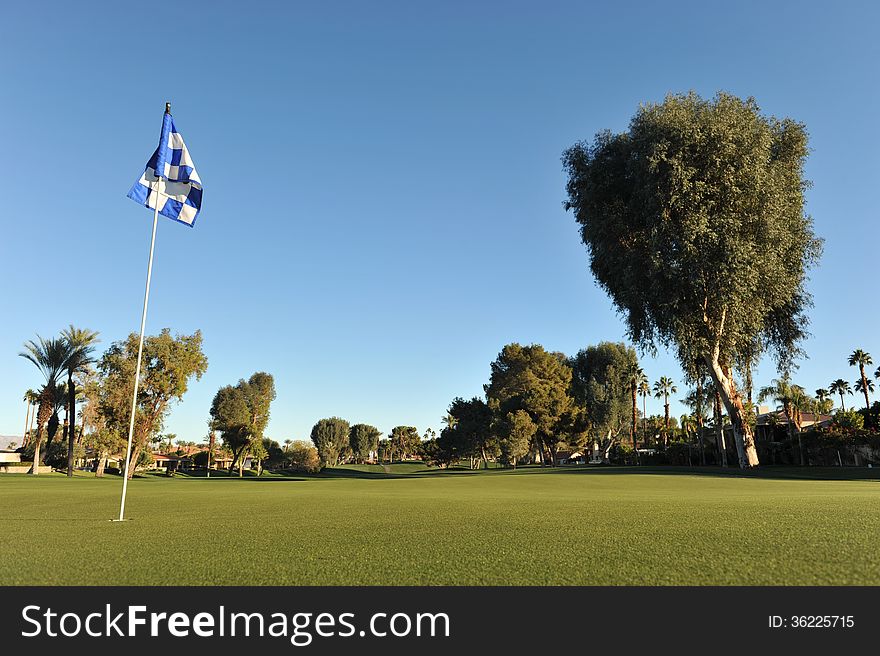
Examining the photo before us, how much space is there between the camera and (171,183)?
1212 cm

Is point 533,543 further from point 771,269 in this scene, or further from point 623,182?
point 623,182

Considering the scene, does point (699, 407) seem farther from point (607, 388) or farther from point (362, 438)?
point (362, 438)

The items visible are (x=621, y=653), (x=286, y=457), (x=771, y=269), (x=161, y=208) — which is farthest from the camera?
(x=286, y=457)

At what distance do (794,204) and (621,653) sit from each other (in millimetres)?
32244

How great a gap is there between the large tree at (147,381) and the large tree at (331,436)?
66.3 m

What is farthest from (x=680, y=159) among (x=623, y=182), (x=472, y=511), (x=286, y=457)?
(x=286, y=457)

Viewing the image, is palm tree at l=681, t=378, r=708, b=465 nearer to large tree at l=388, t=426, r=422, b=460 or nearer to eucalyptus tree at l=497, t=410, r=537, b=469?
eucalyptus tree at l=497, t=410, r=537, b=469

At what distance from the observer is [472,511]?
940 cm

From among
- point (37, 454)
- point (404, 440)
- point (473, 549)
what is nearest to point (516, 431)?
point (37, 454)

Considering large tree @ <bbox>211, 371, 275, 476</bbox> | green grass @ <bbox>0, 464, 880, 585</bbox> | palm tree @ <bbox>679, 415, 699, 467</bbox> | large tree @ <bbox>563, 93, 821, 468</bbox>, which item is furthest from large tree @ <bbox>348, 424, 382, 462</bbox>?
green grass @ <bbox>0, 464, 880, 585</bbox>

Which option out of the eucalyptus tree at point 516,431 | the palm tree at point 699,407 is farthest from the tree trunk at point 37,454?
the palm tree at point 699,407

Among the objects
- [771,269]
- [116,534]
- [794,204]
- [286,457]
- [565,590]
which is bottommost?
[286,457]

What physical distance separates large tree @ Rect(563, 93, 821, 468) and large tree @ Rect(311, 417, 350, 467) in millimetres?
88799

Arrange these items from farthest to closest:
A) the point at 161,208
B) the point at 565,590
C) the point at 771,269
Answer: the point at 771,269
the point at 161,208
the point at 565,590
